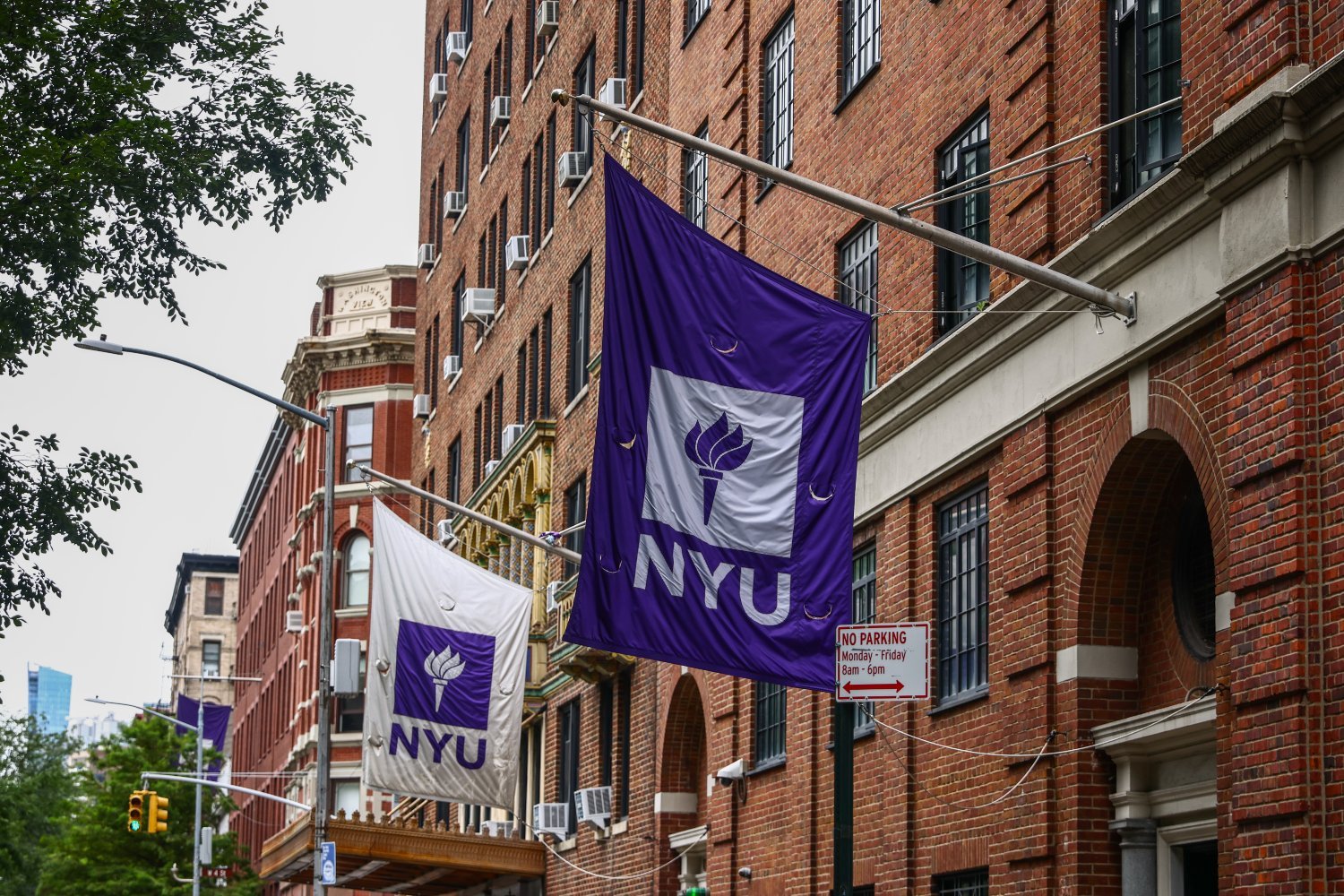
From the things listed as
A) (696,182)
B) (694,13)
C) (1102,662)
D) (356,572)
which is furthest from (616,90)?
(356,572)

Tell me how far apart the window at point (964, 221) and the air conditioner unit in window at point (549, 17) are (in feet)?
69.9

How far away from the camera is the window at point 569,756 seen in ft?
113

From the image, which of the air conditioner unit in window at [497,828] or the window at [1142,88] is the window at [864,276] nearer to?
the window at [1142,88]

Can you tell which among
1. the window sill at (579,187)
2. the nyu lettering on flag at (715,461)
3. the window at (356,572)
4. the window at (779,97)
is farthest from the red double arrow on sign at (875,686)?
the window at (356,572)

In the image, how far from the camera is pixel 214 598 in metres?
129

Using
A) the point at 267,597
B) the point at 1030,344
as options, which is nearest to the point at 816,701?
the point at 1030,344

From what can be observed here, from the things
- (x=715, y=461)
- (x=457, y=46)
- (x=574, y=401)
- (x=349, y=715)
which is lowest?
(x=715, y=461)

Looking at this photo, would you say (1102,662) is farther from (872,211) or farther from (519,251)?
(519,251)

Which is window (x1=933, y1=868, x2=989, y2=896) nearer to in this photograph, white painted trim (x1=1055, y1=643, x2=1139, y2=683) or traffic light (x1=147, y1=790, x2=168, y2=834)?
white painted trim (x1=1055, y1=643, x2=1139, y2=683)

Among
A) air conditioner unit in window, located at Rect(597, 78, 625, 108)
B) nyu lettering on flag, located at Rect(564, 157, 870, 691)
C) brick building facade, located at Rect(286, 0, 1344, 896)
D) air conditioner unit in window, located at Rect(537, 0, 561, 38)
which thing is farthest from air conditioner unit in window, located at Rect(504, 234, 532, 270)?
nyu lettering on flag, located at Rect(564, 157, 870, 691)

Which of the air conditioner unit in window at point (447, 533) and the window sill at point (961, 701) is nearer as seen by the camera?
the window sill at point (961, 701)

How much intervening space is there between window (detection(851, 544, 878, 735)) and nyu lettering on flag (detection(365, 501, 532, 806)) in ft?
18.0

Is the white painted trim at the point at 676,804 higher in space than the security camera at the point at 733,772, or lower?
lower

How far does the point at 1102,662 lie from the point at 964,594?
3.07 m
